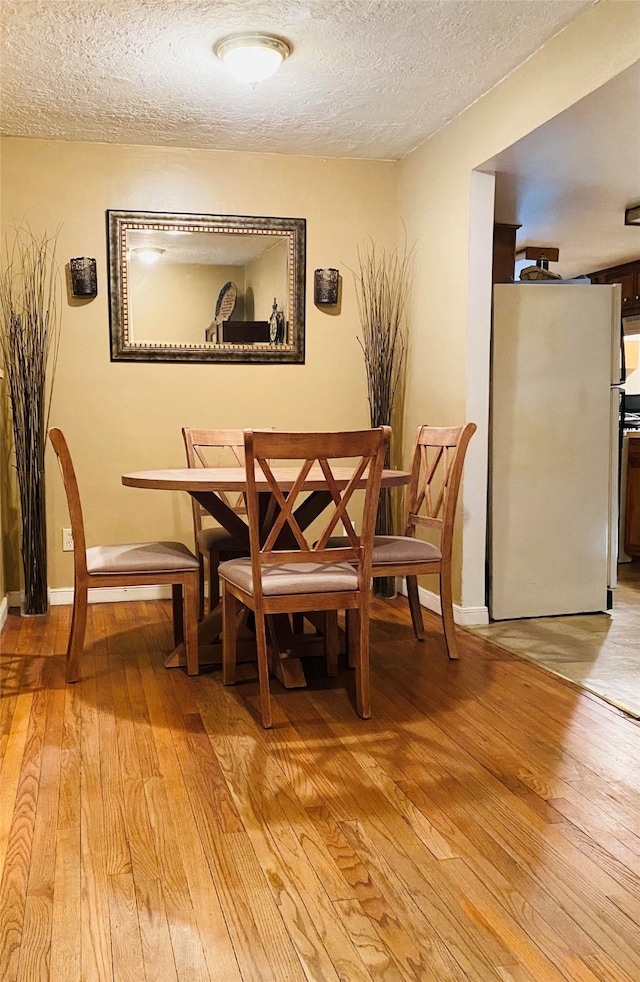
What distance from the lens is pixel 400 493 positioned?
4.99 m

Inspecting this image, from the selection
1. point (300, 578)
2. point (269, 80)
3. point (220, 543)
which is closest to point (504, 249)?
point (269, 80)

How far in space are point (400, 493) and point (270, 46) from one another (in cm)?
252

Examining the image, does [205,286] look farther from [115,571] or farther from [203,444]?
[115,571]

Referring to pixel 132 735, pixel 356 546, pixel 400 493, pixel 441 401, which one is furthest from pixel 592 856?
pixel 400 493

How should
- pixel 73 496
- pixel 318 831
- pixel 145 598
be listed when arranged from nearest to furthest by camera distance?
pixel 318 831 → pixel 73 496 → pixel 145 598

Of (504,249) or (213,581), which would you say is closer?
(213,581)

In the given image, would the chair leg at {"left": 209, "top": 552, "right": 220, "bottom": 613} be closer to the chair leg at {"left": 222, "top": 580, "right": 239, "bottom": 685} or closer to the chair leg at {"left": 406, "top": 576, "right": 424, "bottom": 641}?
the chair leg at {"left": 222, "top": 580, "right": 239, "bottom": 685}

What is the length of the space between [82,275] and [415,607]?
2.38 m

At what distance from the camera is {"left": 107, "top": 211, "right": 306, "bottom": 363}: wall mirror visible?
14.8ft

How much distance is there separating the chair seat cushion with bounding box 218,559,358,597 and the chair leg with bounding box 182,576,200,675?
308 millimetres

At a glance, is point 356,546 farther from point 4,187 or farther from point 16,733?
point 4,187

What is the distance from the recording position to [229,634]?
307cm

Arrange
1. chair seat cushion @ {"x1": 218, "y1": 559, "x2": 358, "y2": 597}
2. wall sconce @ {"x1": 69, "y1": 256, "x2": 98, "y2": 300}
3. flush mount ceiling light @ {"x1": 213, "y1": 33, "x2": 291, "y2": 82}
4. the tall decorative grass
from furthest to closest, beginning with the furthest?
1. the tall decorative grass
2. wall sconce @ {"x1": 69, "y1": 256, "x2": 98, "y2": 300}
3. flush mount ceiling light @ {"x1": 213, "y1": 33, "x2": 291, "y2": 82}
4. chair seat cushion @ {"x1": 218, "y1": 559, "x2": 358, "y2": 597}

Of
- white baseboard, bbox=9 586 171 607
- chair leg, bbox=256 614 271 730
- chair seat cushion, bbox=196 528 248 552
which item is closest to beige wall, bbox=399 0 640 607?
chair seat cushion, bbox=196 528 248 552
